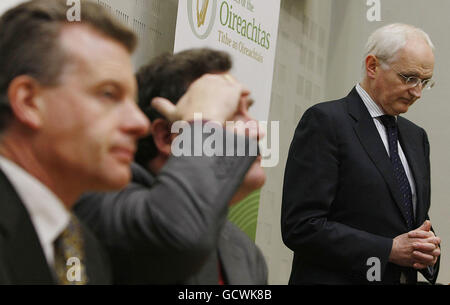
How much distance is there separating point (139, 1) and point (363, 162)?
1.27 m

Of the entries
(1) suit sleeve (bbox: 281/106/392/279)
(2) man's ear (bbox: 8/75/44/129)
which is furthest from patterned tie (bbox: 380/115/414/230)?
(2) man's ear (bbox: 8/75/44/129)

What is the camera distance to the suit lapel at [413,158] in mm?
2316

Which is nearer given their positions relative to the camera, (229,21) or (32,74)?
(32,74)

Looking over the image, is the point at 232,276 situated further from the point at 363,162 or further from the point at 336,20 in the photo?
the point at 336,20

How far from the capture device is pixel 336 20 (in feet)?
13.6

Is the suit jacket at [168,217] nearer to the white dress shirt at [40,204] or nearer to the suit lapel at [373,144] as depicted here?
the white dress shirt at [40,204]


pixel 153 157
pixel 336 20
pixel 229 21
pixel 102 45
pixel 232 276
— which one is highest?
pixel 336 20

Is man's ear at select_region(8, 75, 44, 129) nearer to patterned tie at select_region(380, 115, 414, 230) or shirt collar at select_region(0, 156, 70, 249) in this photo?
shirt collar at select_region(0, 156, 70, 249)

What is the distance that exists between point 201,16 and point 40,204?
195 cm

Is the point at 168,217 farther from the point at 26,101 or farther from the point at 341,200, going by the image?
the point at 341,200

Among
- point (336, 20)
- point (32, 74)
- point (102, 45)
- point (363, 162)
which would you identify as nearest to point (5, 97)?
point (32, 74)

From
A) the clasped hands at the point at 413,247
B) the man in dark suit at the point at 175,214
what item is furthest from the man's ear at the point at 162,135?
the clasped hands at the point at 413,247

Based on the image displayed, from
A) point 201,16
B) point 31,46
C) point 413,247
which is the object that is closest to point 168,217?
point 31,46

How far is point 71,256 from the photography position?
1033 mm
